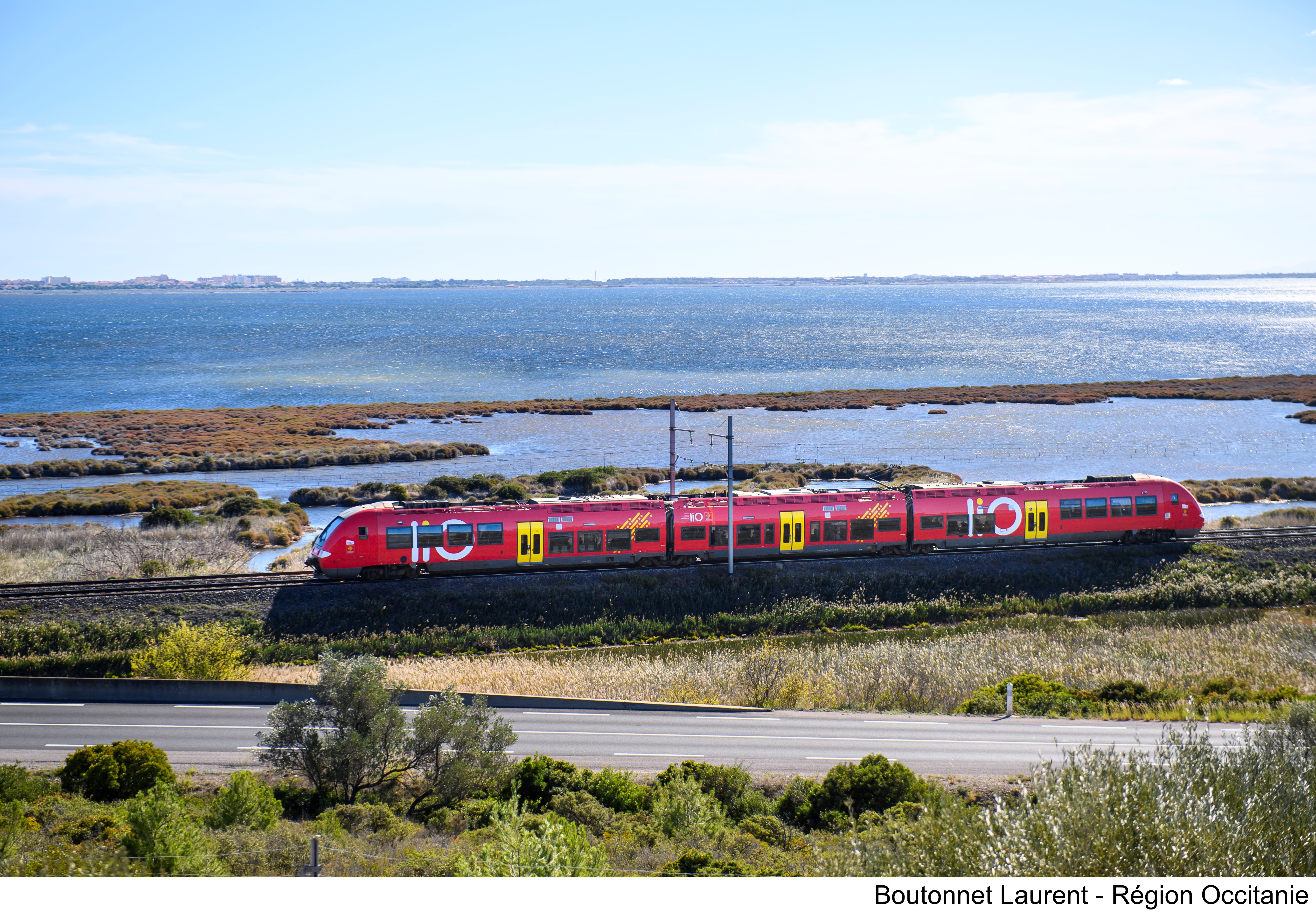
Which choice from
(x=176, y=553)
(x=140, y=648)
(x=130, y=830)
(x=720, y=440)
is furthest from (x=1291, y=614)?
(x=720, y=440)

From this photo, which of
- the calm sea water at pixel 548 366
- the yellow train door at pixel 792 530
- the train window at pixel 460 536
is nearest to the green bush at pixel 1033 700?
the yellow train door at pixel 792 530

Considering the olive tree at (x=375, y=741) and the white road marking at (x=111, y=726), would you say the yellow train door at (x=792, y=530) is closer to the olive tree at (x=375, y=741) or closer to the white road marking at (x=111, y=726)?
the olive tree at (x=375, y=741)

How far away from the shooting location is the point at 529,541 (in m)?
37.7

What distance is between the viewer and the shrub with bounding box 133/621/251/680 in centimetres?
2925

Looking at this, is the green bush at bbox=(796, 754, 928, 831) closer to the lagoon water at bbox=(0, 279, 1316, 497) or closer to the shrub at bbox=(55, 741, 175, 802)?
the shrub at bbox=(55, 741, 175, 802)

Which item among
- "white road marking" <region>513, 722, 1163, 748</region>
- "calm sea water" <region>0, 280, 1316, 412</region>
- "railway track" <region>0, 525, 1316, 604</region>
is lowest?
"white road marking" <region>513, 722, 1163, 748</region>

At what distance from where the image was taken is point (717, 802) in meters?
19.9

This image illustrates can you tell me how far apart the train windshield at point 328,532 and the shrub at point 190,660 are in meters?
6.55

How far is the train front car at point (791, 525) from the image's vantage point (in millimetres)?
38906

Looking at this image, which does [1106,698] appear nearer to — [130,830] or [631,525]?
[631,525]

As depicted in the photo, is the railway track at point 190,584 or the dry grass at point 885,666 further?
the railway track at point 190,584

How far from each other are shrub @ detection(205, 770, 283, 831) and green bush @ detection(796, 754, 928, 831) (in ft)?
34.5

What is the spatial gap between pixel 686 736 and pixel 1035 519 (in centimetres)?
2268

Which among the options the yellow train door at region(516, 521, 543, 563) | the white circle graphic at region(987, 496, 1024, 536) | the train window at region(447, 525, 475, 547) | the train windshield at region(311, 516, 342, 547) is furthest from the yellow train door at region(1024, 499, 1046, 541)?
the train windshield at region(311, 516, 342, 547)
